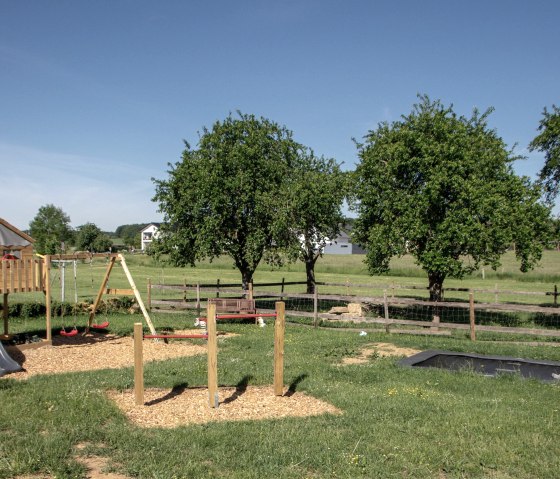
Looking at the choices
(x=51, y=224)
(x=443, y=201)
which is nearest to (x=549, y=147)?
(x=443, y=201)

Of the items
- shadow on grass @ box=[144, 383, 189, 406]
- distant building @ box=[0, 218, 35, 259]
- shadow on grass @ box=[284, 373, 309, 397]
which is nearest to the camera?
shadow on grass @ box=[144, 383, 189, 406]

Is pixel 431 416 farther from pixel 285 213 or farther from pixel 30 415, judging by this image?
pixel 285 213

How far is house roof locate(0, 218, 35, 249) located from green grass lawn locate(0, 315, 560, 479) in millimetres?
5056

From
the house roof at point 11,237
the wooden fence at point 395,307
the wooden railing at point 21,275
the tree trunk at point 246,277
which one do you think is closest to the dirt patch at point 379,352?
the wooden fence at point 395,307

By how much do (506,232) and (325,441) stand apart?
13752mm

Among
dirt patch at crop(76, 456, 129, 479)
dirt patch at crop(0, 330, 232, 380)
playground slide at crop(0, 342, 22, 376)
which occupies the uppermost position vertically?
playground slide at crop(0, 342, 22, 376)

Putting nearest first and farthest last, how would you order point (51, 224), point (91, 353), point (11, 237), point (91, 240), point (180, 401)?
point (180, 401) → point (91, 353) → point (11, 237) → point (91, 240) → point (51, 224)

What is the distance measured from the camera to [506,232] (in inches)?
706

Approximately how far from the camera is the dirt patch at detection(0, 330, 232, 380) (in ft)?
37.2

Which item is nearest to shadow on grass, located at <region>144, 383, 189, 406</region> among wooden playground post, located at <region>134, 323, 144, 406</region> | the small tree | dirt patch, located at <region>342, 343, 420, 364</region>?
wooden playground post, located at <region>134, 323, 144, 406</region>

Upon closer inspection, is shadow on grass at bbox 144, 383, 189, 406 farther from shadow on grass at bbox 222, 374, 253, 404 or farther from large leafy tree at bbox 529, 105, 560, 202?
large leafy tree at bbox 529, 105, 560, 202

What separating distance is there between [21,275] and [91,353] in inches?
97.2

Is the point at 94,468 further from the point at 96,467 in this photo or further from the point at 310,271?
the point at 310,271

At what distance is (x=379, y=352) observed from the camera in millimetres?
13047
